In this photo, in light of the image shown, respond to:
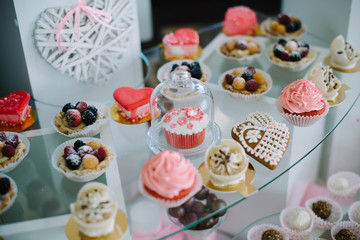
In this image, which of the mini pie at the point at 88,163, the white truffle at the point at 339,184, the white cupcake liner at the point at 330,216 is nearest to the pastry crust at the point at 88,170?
the mini pie at the point at 88,163

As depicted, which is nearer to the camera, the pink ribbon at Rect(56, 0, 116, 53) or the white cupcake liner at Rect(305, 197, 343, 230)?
the pink ribbon at Rect(56, 0, 116, 53)

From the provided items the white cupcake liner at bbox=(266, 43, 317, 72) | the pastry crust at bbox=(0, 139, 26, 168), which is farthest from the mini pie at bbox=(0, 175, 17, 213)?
the white cupcake liner at bbox=(266, 43, 317, 72)

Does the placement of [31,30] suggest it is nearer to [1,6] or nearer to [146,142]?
[1,6]

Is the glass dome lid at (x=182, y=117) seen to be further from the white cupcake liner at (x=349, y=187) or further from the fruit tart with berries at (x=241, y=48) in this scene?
the white cupcake liner at (x=349, y=187)

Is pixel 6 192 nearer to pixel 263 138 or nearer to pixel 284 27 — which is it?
pixel 263 138

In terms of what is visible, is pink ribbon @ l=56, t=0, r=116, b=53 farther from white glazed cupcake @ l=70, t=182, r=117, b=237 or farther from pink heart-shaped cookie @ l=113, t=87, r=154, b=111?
white glazed cupcake @ l=70, t=182, r=117, b=237

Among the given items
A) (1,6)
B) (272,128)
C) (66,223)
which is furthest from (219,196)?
(1,6)
